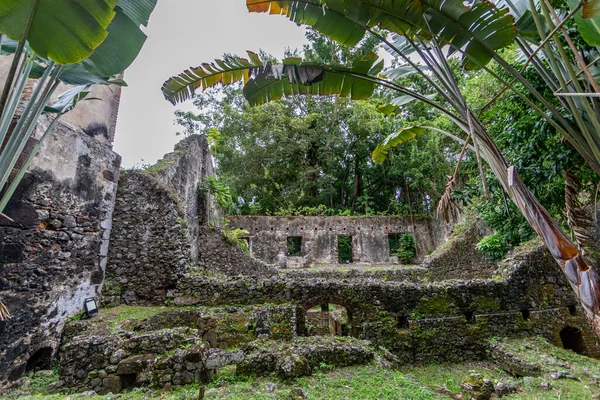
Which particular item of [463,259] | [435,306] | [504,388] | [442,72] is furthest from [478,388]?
[463,259]

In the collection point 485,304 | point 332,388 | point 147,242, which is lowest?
point 332,388

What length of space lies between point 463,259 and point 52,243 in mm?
12245

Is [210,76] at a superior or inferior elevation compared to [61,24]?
superior

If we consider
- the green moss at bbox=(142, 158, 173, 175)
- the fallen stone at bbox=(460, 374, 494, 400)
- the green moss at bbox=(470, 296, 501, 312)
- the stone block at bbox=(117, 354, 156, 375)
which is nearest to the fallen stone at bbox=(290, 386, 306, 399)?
the stone block at bbox=(117, 354, 156, 375)

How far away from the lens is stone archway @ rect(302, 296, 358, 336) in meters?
5.68

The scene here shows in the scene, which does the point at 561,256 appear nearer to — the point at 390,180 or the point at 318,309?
the point at 318,309

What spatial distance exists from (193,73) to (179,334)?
11.3 ft

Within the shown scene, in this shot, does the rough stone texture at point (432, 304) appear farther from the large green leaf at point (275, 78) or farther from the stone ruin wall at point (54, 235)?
the large green leaf at point (275, 78)

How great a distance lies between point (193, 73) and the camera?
3574 mm

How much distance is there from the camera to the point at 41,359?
4484mm

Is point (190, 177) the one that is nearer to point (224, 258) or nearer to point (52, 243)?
point (224, 258)

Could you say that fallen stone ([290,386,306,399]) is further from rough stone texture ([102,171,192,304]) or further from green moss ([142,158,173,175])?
green moss ([142,158,173,175])

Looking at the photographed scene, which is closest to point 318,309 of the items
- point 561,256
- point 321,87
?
point 321,87

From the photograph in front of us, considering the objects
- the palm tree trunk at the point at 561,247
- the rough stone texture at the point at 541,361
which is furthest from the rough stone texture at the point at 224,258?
the palm tree trunk at the point at 561,247
